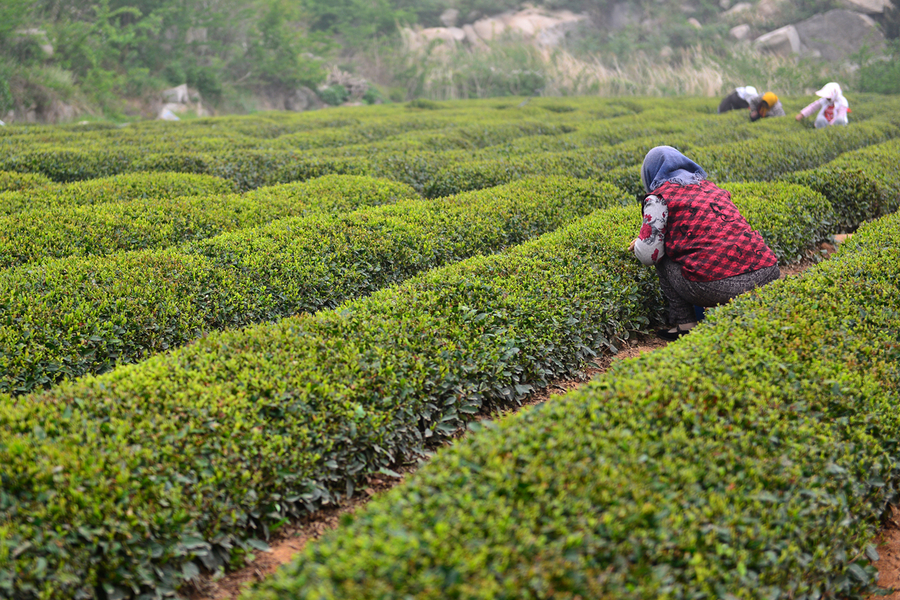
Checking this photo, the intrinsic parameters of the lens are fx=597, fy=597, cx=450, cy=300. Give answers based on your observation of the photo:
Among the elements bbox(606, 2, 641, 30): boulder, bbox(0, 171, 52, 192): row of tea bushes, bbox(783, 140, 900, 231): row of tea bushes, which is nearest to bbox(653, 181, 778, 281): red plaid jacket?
bbox(783, 140, 900, 231): row of tea bushes

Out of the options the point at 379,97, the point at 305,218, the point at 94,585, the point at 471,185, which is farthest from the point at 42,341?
the point at 379,97

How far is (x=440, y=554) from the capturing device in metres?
2.22

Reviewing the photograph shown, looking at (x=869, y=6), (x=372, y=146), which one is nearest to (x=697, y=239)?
(x=372, y=146)

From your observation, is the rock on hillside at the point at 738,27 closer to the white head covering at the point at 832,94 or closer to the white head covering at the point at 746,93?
the white head covering at the point at 746,93

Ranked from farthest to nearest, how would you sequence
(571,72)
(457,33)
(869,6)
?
(457,33), (869,6), (571,72)

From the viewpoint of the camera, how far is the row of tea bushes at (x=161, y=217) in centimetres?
624

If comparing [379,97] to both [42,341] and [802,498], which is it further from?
[802,498]

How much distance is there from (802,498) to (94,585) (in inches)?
130

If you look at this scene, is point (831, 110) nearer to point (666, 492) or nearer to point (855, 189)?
point (855, 189)

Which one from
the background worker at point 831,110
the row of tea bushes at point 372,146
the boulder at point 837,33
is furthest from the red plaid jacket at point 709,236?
the boulder at point 837,33

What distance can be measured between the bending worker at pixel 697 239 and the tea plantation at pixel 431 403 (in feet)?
1.20

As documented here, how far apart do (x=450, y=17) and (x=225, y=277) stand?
3801cm

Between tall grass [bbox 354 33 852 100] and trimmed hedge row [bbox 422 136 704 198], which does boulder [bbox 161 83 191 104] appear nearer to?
tall grass [bbox 354 33 852 100]

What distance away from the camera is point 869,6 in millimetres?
31594
